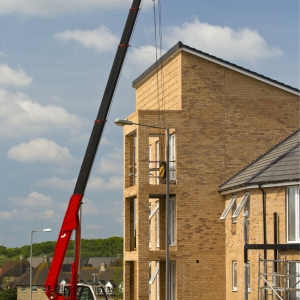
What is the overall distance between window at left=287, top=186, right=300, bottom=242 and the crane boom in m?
10.8

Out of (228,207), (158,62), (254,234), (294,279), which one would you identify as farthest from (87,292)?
(158,62)

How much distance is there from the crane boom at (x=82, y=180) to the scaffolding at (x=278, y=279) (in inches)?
418

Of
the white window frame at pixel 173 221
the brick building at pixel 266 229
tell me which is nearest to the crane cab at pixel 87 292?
the brick building at pixel 266 229

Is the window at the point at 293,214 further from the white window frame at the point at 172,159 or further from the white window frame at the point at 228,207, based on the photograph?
the white window frame at the point at 172,159

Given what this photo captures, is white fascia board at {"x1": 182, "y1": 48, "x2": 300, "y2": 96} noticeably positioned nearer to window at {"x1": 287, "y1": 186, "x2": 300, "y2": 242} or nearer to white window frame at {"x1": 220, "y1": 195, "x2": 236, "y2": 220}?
white window frame at {"x1": 220, "y1": 195, "x2": 236, "y2": 220}

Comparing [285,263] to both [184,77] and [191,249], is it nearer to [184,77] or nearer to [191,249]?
[191,249]

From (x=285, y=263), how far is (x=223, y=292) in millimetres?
6124

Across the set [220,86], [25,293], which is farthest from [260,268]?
[25,293]

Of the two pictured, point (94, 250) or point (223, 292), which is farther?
point (94, 250)

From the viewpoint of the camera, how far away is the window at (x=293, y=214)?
1204 inches

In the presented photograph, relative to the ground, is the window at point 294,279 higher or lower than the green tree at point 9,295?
higher

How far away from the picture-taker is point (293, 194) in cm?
3095

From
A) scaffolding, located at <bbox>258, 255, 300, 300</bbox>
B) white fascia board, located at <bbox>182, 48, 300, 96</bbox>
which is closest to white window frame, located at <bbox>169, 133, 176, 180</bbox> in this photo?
white fascia board, located at <bbox>182, 48, 300, 96</bbox>

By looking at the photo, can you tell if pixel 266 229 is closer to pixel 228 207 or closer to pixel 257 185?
pixel 257 185
